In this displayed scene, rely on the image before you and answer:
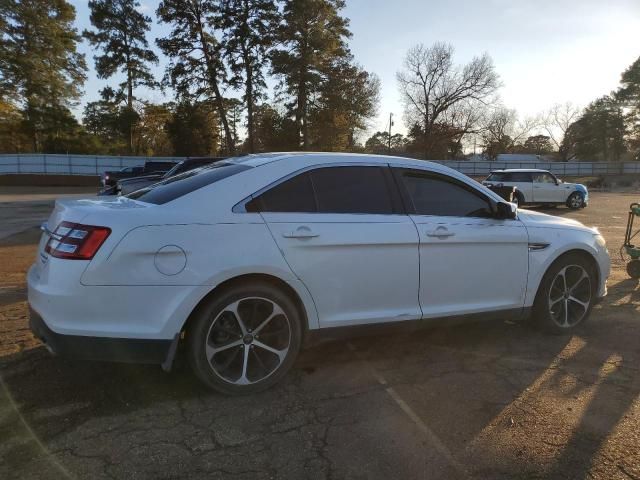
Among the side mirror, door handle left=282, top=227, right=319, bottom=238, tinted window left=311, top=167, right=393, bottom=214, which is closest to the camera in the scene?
door handle left=282, top=227, right=319, bottom=238

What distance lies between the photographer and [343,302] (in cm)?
376

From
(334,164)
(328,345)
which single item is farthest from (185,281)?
(328,345)

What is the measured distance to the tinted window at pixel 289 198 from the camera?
3578 mm

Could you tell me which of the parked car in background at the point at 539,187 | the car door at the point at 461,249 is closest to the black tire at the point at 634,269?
the car door at the point at 461,249

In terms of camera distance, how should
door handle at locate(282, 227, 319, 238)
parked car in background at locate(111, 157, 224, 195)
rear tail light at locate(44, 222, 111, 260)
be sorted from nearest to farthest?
rear tail light at locate(44, 222, 111, 260), door handle at locate(282, 227, 319, 238), parked car in background at locate(111, 157, 224, 195)

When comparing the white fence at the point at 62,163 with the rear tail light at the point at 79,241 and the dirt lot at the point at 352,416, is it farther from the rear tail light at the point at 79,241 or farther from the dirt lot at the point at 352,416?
the rear tail light at the point at 79,241

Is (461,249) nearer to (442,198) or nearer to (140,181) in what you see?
(442,198)

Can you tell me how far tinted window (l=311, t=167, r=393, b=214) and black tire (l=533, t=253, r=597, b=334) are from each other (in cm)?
183

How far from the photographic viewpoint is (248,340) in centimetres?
353

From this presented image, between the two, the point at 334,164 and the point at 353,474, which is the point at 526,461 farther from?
the point at 334,164

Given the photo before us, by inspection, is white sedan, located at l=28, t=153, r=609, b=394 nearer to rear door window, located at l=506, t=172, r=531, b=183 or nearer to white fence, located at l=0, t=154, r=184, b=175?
rear door window, located at l=506, t=172, r=531, b=183

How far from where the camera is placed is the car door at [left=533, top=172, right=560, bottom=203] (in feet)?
69.2

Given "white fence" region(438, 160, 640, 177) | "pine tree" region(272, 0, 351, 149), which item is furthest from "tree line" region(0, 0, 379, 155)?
"white fence" region(438, 160, 640, 177)

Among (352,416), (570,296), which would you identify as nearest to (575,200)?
(570,296)
